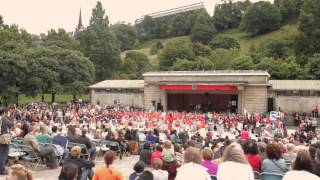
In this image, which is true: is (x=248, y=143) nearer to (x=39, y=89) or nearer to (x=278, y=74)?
(x=39, y=89)

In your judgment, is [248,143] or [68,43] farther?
[68,43]

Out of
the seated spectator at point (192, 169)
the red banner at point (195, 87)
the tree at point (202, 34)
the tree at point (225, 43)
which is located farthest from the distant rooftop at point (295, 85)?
the tree at point (202, 34)

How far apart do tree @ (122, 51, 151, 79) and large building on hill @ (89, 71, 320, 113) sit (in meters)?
24.3

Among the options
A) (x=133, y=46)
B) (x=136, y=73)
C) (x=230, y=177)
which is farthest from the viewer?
(x=133, y=46)

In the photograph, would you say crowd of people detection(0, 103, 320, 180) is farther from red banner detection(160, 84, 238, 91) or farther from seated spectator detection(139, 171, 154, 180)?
red banner detection(160, 84, 238, 91)

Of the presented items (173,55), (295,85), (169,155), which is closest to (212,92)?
(295,85)

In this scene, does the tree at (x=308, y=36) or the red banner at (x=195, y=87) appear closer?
the red banner at (x=195, y=87)

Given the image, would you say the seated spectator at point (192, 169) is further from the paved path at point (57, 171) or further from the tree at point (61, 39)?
the tree at point (61, 39)

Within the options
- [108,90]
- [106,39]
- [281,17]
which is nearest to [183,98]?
[108,90]

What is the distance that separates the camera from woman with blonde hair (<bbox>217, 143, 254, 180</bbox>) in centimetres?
603

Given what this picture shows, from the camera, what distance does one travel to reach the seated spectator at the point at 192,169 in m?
6.30

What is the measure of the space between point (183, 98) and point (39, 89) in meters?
17.1

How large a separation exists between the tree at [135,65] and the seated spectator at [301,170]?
70.1 metres

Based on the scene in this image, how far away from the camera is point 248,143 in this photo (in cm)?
786
